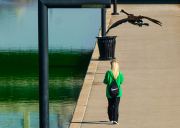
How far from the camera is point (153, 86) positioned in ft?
56.4

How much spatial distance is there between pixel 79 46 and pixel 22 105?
12524mm

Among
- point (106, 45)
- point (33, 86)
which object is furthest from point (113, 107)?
point (33, 86)

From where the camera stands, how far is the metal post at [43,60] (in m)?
6.77

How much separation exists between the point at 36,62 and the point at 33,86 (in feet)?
19.5

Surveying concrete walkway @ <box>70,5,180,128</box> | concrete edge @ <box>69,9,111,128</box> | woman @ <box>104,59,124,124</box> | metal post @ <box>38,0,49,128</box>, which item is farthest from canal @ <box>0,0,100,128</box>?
metal post @ <box>38,0,49,128</box>

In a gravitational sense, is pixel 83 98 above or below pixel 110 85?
below

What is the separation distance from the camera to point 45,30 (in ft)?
22.6

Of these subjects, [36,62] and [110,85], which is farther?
[36,62]

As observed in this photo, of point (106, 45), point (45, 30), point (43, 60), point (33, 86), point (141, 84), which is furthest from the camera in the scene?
point (33, 86)

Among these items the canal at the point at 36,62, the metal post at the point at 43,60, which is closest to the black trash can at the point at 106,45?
Result: the canal at the point at 36,62

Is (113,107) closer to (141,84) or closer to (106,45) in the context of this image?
(141,84)

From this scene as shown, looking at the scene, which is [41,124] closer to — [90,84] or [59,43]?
[90,84]

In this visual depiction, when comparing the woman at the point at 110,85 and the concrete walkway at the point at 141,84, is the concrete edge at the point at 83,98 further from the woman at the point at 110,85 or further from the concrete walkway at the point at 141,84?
the woman at the point at 110,85

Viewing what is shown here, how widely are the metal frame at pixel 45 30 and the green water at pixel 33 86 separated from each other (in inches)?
331
